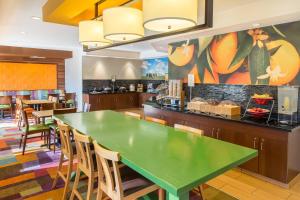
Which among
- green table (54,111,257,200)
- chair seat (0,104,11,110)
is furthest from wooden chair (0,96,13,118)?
green table (54,111,257,200)

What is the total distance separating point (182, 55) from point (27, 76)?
6421 millimetres

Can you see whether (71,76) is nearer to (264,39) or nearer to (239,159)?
(264,39)

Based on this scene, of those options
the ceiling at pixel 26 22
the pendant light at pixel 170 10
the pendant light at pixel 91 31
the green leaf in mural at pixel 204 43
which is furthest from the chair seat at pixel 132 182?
the green leaf in mural at pixel 204 43

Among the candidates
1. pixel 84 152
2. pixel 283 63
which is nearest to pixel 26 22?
pixel 84 152

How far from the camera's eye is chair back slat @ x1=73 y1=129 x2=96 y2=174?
189cm

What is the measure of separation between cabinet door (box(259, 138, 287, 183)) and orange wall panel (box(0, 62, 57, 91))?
8.07 metres

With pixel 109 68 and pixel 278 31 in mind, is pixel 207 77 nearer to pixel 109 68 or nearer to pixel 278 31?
pixel 278 31

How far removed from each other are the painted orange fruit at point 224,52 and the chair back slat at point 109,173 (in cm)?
308

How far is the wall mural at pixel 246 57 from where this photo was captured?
317cm

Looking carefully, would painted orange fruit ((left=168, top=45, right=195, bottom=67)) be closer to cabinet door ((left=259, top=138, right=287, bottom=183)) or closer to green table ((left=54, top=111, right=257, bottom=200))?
cabinet door ((left=259, top=138, right=287, bottom=183))

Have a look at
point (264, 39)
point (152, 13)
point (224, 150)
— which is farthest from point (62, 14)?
point (264, 39)

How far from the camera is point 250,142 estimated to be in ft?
10.00

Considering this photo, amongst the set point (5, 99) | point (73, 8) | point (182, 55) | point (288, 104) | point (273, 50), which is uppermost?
point (73, 8)

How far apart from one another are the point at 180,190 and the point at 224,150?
749 millimetres
